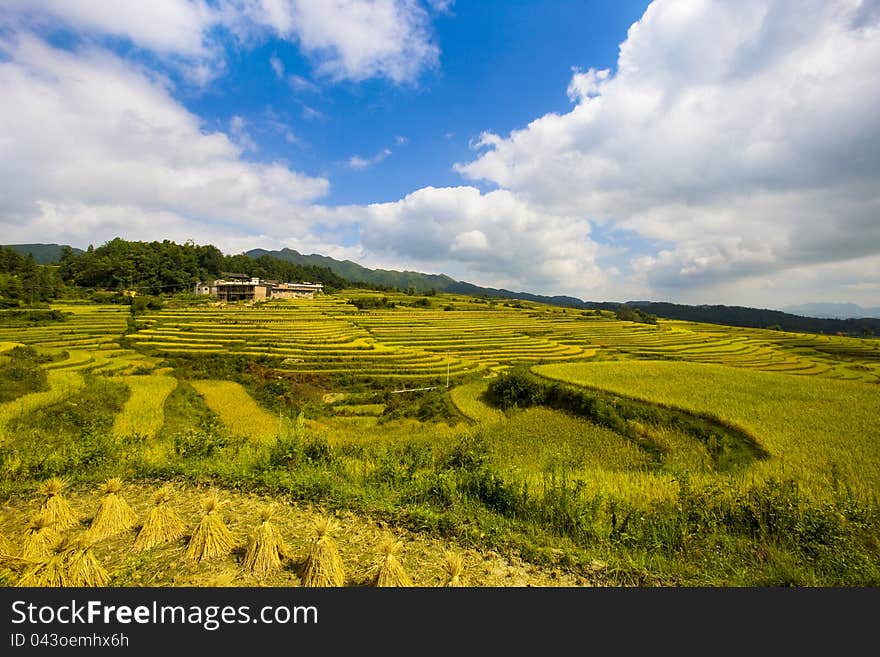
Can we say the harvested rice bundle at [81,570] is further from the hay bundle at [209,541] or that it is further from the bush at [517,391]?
the bush at [517,391]

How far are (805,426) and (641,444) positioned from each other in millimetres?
5451

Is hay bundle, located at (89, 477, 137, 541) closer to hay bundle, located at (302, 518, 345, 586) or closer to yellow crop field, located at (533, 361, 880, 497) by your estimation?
hay bundle, located at (302, 518, 345, 586)

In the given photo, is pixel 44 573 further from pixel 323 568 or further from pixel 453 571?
pixel 453 571

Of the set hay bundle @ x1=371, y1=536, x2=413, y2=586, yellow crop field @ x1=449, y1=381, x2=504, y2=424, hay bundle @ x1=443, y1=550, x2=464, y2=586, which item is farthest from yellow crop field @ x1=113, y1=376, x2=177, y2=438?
yellow crop field @ x1=449, y1=381, x2=504, y2=424

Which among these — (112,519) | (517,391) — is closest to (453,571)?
(112,519)

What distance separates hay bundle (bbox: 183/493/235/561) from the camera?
401cm

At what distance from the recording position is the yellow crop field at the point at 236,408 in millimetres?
17908

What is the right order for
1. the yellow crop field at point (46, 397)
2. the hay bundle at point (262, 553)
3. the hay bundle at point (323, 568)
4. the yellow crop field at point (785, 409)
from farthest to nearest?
the yellow crop field at point (46, 397) → the yellow crop field at point (785, 409) → the hay bundle at point (262, 553) → the hay bundle at point (323, 568)

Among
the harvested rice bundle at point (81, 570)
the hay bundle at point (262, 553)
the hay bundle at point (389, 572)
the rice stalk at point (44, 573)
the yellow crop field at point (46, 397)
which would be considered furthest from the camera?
the yellow crop field at point (46, 397)

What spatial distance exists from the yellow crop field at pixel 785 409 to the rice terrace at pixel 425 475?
120mm

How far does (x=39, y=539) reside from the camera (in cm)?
387

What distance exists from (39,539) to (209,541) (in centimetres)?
177

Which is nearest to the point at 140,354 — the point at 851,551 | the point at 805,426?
the point at 851,551

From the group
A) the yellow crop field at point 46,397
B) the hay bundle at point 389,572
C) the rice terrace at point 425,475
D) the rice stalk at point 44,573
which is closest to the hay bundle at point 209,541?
the rice terrace at point 425,475
